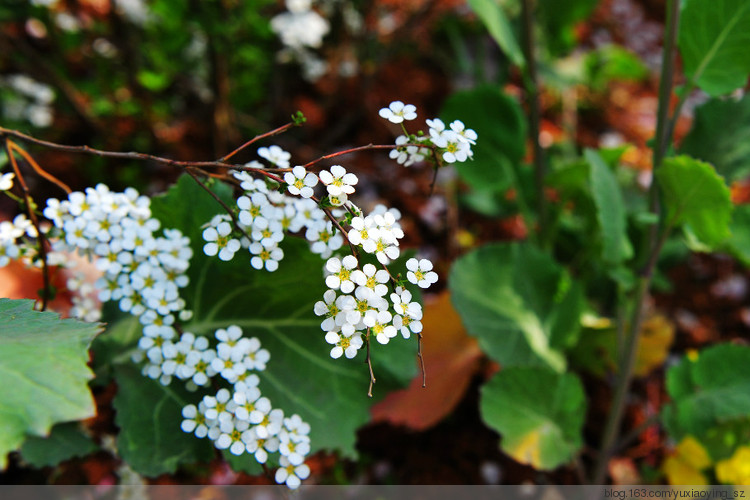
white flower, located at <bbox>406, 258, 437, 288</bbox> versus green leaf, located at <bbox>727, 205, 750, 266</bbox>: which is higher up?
white flower, located at <bbox>406, 258, 437, 288</bbox>

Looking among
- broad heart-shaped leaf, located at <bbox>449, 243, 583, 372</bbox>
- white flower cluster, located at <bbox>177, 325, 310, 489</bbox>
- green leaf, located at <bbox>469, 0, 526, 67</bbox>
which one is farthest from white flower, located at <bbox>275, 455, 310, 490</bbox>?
green leaf, located at <bbox>469, 0, 526, 67</bbox>

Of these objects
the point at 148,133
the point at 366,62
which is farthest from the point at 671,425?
the point at 148,133

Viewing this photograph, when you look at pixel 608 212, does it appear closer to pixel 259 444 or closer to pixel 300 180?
pixel 300 180

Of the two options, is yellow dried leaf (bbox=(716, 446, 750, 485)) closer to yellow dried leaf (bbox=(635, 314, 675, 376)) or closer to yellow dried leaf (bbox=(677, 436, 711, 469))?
yellow dried leaf (bbox=(677, 436, 711, 469))

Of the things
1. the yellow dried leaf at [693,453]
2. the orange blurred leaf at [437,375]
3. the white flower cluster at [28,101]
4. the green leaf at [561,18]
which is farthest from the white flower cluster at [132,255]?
the green leaf at [561,18]

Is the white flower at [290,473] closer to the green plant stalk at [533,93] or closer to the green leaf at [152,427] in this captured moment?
the green leaf at [152,427]

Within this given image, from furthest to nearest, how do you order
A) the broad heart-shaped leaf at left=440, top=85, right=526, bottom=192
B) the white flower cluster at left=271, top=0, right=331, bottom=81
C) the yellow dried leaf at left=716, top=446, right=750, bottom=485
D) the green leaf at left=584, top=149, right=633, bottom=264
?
the white flower cluster at left=271, top=0, right=331, bottom=81, the broad heart-shaped leaf at left=440, top=85, right=526, bottom=192, the yellow dried leaf at left=716, top=446, right=750, bottom=485, the green leaf at left=584, top=149, right=633, bottom=264
